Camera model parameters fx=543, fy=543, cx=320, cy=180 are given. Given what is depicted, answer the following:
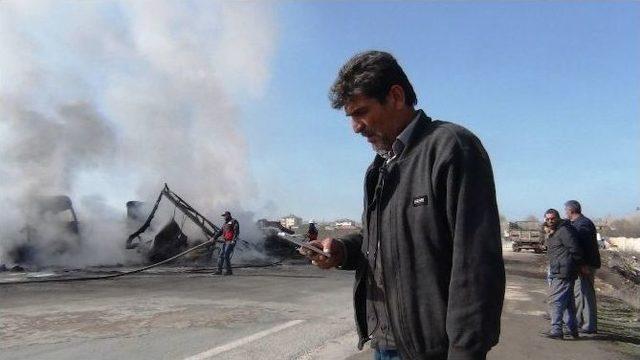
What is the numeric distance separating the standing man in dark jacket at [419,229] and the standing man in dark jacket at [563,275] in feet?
17.7

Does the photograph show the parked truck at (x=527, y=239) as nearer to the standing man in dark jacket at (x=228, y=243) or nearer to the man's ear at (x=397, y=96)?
the standing man in dark jacket at (x=228, y=243)

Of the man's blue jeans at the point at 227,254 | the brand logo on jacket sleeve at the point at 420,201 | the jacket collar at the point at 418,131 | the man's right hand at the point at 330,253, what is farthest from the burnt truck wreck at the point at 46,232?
the brand logo on jacket sleeve at the point at 420,201

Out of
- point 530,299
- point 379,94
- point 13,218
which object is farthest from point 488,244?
point 13,218

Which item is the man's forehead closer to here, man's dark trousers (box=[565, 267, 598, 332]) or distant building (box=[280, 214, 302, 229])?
man's dark trousers (box=[565, 267, 598, 332])

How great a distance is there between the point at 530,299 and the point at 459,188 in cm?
1006

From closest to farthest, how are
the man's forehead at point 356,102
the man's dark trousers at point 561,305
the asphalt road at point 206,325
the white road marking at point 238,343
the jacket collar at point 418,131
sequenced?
the jacket collar at point 418,131
the man's forehead at point 356,102
the white road marking at point 238,343
the asphalt road at point 206,325
the man's dark trousers at point 561,305

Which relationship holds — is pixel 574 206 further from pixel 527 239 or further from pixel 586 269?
pixel 527 239

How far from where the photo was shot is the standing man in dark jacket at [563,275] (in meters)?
6.84

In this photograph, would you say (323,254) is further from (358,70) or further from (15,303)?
(15,303)

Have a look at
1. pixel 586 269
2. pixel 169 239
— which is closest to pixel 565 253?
pixel 586 269

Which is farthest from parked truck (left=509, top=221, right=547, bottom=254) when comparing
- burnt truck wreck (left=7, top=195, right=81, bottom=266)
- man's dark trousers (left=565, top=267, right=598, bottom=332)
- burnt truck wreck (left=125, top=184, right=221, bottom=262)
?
man's dark trousers (left=565, top=267, right=598, bottom=332)

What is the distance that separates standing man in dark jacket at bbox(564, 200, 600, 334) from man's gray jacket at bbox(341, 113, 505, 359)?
5855mm

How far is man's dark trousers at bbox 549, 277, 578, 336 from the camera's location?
6812 millimetres

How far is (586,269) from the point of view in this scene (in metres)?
7.06
